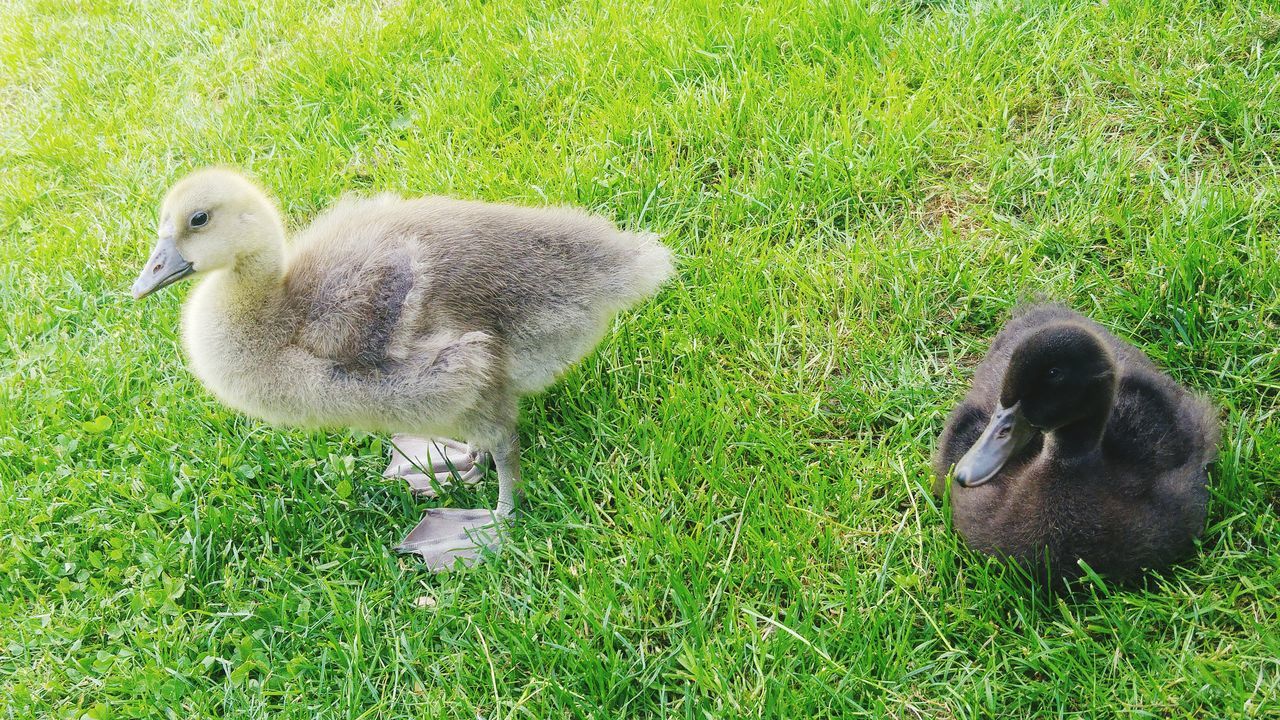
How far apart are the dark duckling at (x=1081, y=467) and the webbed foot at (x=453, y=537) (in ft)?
4.66

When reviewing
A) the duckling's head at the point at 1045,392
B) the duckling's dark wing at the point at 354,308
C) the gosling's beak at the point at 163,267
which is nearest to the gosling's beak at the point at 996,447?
the duckling's head at the point at 1045,392

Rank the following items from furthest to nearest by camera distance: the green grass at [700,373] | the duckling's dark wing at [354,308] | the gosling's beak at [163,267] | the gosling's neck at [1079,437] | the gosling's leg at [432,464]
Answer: the gosling's leg at [432,464]
the gosling's beak at [163,267]
the duckling's dark wing at [354,308]
the green grass at [700,373]
the gosling's neck at [1079,437]

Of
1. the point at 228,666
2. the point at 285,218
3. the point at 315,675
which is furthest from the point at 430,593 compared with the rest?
the point at 285,218

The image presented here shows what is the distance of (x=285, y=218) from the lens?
4.09 metres

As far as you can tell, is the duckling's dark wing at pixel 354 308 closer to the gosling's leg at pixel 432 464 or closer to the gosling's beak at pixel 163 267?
the gosling's beak at pixel 163 267

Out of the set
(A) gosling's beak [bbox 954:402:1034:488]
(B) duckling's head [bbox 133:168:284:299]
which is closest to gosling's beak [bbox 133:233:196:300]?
(B) duckling's head [bbox 133:168:284:299]

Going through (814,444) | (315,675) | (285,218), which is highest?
(285,218)

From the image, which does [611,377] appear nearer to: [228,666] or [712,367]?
[712,367]

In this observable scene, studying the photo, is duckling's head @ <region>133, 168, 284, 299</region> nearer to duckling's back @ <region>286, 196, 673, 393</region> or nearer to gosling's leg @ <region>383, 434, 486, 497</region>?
duckling's back @ <region>286, 196, 673, 393</region>

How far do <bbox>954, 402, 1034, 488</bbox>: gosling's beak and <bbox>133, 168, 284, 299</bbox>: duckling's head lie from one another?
2.14 meters

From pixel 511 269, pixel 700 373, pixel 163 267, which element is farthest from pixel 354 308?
pixel 700 373

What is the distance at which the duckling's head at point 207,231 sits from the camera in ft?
9.55

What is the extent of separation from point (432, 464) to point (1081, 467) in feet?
6.88

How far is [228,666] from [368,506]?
2.16 ft
